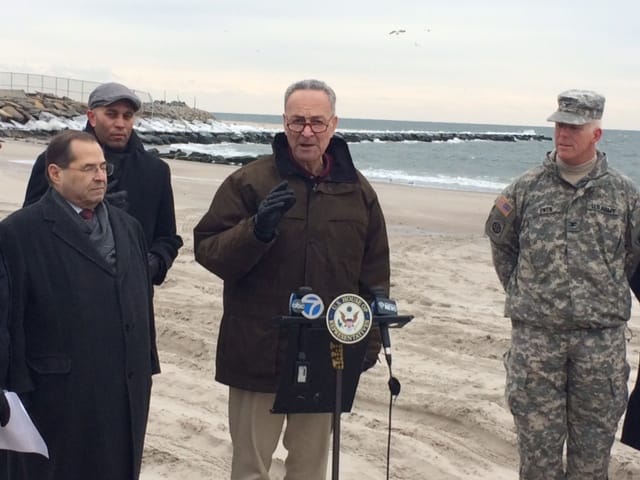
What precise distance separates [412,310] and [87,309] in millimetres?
4898

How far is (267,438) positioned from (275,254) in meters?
0.75

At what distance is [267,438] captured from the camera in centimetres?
338

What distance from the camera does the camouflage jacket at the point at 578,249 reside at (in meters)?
3.60

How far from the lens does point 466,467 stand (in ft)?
14.9

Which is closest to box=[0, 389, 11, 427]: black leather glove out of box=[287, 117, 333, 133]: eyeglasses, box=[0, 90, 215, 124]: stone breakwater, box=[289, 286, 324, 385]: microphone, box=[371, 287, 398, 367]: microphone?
box=[289, 286, 324, 385]: microphone

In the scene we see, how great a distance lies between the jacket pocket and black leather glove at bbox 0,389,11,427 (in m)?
0.20

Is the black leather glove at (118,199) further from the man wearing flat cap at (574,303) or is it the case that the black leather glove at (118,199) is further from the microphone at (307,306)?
the man wearing flat cap at (574,303)

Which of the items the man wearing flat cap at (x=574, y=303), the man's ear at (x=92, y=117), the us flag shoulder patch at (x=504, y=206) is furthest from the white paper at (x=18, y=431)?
the us flag shoulder patch at (x=504, y=206)

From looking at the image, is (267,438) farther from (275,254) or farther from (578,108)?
(578,108)

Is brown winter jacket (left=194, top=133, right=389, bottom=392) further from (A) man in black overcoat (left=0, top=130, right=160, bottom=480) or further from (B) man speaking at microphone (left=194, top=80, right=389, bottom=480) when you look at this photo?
(A) man in black overcoat (left=0, top=130, right=160, bottom=480)

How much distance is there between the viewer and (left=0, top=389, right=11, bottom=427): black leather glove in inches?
104

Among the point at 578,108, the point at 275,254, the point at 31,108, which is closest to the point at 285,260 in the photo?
the point at 275,254

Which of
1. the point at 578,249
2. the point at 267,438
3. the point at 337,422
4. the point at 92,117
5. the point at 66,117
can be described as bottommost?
the point at 267,438

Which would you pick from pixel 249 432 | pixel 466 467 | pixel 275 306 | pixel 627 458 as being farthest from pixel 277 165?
pixel 627 458
